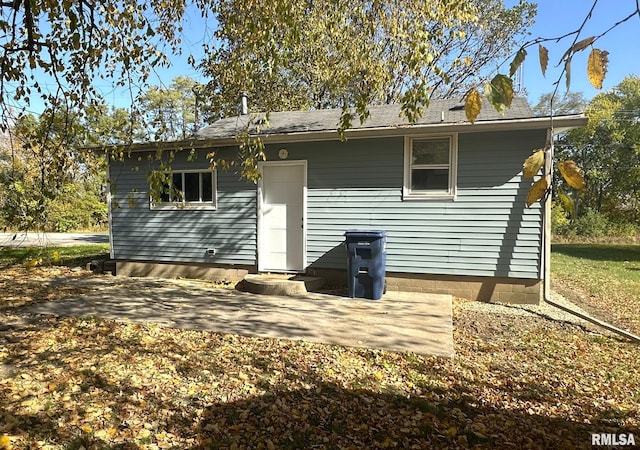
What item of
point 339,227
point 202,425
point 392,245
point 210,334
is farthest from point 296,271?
point 202,425

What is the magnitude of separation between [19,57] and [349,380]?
457 centimetres

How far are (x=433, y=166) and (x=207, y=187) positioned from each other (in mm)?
4514

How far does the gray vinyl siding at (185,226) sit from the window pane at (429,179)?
10.2 feet

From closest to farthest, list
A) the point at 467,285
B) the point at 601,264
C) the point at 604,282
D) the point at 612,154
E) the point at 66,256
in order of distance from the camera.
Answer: the point at 467,285 < the point at 604,282 < the point at 66,256 < the point at 601,264 < the point at 612,154

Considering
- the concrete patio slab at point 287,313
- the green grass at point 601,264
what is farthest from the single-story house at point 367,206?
the green grass at point 601,264

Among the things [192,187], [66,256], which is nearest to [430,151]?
[192,187]

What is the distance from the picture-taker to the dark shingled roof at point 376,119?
6703 millimetres

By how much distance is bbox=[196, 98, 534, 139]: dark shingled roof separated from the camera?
670cm

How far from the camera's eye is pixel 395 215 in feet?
22.8

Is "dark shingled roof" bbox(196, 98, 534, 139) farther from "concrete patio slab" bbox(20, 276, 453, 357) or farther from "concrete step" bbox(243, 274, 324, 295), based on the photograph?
"concrete patio slab" bbox(20, 276, 453, 357)

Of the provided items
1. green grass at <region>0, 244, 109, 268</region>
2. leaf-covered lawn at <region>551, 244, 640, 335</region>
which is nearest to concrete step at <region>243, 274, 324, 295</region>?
leaf-covered lawn at <region>551, 244, 640, 335</region>

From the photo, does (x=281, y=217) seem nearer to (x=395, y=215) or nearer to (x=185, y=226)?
(x=185, y=226)

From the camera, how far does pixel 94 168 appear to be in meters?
3.94

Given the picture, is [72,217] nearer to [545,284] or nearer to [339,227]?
[339,227]
